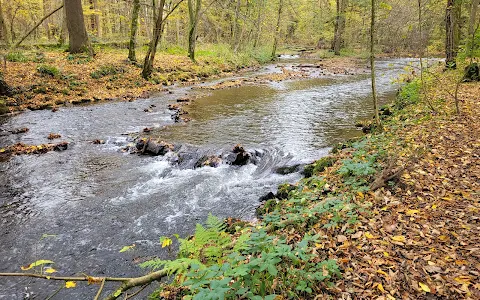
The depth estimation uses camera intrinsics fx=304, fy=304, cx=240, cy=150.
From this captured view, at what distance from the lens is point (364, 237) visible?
391cm

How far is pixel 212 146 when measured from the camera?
9344mm

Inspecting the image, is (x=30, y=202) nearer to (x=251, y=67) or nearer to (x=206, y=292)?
(x=206, y=292)

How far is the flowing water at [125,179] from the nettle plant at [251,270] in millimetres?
1503

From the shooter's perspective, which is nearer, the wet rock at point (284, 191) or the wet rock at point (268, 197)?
the wet rock at point (284, 191)

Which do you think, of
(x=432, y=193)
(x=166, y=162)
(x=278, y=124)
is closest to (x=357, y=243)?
(x=432, y=193)

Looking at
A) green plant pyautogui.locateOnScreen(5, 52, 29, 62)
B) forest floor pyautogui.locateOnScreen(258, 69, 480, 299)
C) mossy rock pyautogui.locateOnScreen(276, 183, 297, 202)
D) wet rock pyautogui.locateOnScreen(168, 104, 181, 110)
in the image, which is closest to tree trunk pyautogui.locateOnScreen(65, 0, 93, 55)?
green plant pyautogui.locateOnScreen(5, 52, 29, 62)

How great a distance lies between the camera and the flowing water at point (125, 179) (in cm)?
492

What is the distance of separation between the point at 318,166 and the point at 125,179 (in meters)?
4.73

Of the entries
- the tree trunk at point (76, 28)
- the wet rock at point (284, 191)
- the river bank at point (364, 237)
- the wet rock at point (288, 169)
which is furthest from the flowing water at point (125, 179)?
the tree trunk at point (76, 28)

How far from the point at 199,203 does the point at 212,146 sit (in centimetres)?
311

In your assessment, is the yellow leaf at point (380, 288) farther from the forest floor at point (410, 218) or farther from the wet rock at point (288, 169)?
the wet rock at point (288, 169)

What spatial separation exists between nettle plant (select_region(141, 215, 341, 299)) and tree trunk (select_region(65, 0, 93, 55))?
18.6m

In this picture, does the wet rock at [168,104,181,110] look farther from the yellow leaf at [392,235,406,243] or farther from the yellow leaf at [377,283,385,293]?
the yellow leaf at [377,283,385,293]

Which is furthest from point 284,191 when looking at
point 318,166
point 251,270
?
point 251,270
